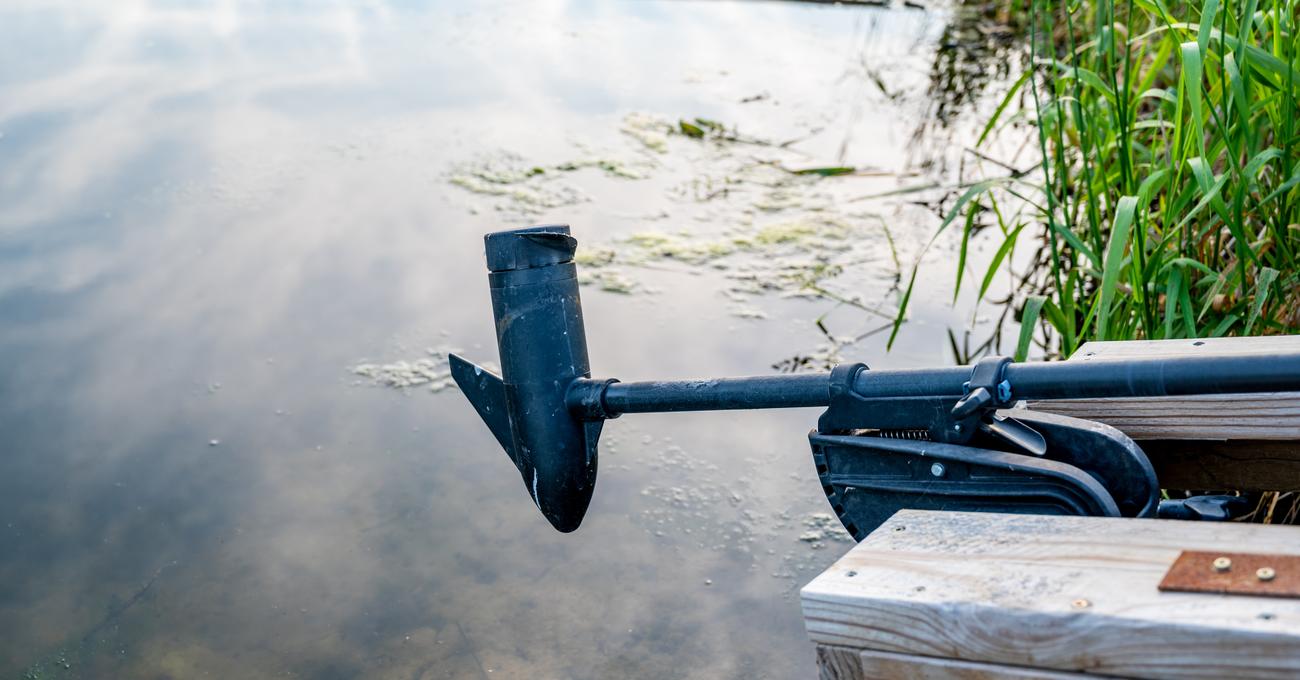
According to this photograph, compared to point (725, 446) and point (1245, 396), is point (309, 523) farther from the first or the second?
point (1245, 396)

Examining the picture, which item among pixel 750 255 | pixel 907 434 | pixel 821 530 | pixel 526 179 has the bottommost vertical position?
pixel 821 530

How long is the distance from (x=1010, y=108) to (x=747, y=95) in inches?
47.7

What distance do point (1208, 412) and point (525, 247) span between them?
0.84m

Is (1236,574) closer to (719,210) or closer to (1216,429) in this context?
(1216,429)

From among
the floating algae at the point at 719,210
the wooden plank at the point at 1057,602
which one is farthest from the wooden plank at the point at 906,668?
the floating algae at the point at 719,210

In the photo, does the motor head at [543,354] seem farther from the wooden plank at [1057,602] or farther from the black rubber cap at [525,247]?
the wooden plank at [1057,602]

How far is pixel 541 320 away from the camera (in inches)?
61.8

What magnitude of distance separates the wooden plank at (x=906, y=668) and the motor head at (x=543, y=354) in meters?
0.63

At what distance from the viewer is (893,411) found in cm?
133

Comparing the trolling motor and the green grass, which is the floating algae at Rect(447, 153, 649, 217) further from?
the trolling motor

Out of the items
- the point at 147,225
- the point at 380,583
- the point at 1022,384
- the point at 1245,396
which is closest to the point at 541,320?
the point at 1022,384

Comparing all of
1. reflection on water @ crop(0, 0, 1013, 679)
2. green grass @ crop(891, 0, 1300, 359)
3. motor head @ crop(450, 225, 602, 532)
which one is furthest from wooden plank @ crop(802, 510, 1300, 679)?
reflection on water @ crop(0, 0, 1013, 679)

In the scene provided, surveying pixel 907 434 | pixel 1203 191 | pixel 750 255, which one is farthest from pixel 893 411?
pixel 750 255

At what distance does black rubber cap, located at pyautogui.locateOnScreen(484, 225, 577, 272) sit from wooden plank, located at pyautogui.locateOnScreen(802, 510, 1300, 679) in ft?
1.97
